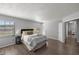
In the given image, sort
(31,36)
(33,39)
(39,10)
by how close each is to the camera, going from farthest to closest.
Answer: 1. (33,39)
2. (31,36)
3. (39,10)

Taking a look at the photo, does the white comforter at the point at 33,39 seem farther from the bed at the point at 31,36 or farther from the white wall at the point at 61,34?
the white wall at the point at 61,34

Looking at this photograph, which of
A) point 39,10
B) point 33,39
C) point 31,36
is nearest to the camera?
point 39,10

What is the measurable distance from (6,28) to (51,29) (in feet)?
3.31

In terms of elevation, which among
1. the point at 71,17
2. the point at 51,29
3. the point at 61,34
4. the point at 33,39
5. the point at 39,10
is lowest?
the point at 33,39

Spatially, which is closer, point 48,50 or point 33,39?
point 48,50

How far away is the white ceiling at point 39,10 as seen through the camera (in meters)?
1.58

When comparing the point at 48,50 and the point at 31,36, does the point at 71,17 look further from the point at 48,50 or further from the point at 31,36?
the point at 31,36

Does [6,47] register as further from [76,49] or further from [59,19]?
[76,49]

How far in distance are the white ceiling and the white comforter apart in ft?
1.38

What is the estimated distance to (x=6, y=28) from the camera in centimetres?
168

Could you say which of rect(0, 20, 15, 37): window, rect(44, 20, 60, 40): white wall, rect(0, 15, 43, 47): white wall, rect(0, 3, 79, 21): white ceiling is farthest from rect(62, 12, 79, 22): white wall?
rect(0, 20, 15, 37): window

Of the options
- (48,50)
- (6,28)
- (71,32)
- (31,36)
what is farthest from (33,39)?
(71,32)

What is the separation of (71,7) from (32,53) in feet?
4.06
